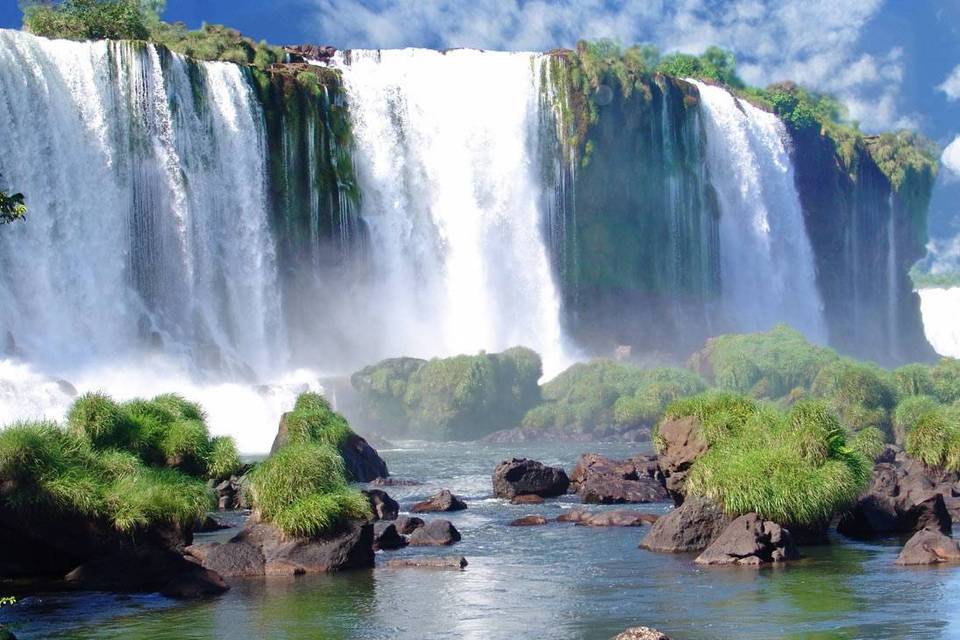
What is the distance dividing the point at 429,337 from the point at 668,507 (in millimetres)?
38890

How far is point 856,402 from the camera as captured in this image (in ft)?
148

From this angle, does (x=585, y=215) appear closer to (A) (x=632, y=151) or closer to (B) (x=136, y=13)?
(A) (x=632, y=151)

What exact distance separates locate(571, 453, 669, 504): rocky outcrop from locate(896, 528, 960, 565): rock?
947 centimetres

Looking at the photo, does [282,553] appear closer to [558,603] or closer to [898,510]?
[558,603]

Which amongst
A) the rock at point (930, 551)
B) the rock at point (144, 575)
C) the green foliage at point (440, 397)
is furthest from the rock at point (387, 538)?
the green foliage at point (440, 397)

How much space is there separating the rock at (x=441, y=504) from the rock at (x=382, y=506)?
1.36m

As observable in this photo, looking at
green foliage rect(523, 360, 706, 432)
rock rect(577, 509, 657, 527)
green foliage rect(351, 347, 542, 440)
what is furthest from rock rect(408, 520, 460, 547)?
green foliage rect(523, 360, 706, 432)

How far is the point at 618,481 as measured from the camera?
3247 centimetres

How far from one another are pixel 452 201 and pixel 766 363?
1929cm

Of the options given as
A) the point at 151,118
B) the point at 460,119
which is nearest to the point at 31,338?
the point at 151,118

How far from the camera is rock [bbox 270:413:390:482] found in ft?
110

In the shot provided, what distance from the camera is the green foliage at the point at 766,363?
190 feet

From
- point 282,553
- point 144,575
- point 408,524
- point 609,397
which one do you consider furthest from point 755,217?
point 144,575

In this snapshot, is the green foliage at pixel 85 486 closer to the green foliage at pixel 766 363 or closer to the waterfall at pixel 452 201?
the green foliage at pixel 766 363
